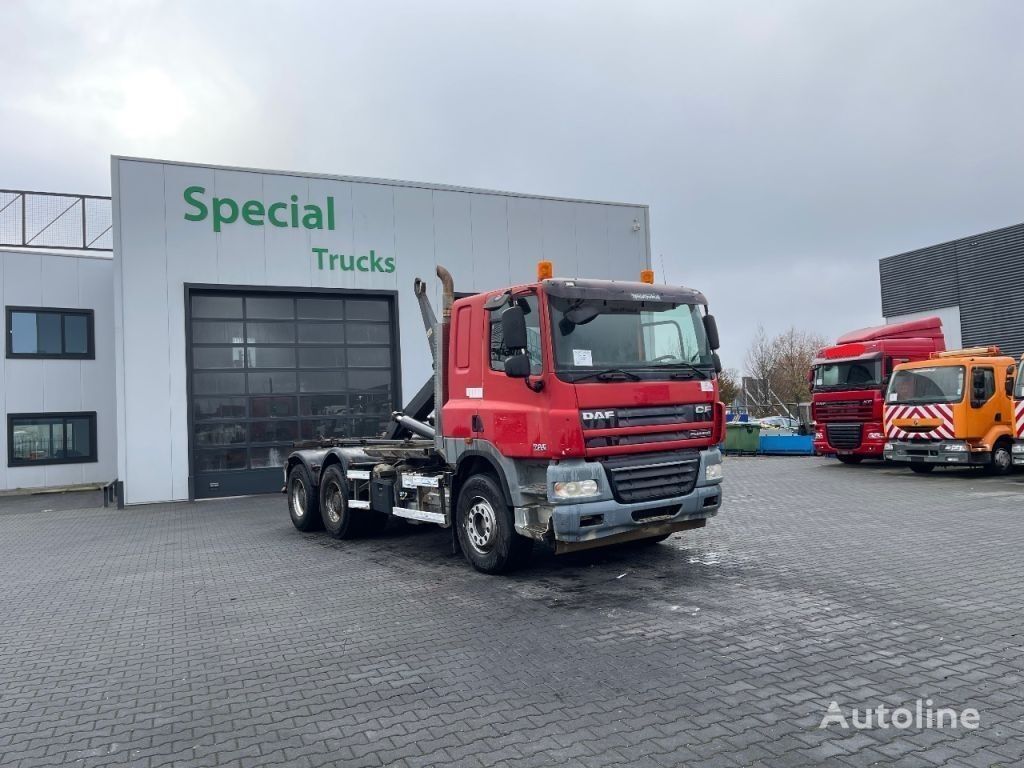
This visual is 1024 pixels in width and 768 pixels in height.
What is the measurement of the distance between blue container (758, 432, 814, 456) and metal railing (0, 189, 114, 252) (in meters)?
19.6

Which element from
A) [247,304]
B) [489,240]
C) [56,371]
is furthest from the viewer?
[56,371]

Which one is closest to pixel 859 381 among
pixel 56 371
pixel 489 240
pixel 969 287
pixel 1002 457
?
pixel 1002 457

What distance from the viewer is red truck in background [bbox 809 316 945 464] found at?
58.9 ft

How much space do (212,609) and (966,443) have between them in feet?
46.5

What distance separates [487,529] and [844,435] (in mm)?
13720

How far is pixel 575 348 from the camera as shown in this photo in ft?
23.1

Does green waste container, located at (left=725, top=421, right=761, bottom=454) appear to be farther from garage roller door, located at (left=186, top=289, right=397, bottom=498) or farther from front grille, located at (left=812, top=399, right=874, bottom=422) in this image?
garage roller door, located at (left=186, top=289, right=397, bottom=498)

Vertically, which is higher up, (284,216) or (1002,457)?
(284,216)

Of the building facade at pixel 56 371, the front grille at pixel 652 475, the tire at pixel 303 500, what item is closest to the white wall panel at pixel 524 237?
the tire at pixel 303 500

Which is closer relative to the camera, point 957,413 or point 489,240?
point 957,413

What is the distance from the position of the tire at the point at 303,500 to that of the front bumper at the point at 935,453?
1186cm

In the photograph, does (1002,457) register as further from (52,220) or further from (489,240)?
(52,220)

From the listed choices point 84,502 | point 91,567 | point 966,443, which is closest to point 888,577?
point 91,567

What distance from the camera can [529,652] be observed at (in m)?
5.22
